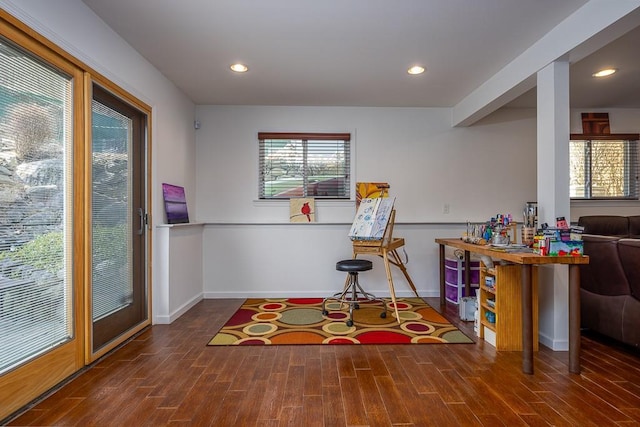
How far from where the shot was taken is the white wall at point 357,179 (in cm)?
428

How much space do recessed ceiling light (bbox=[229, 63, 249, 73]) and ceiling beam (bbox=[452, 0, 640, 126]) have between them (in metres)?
2.51

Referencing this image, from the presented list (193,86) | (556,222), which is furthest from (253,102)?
(556,222)

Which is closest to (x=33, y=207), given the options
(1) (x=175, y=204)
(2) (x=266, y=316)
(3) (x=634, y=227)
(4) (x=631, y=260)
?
(1) (x=175, y=204)

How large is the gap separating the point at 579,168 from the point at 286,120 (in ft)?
13.2

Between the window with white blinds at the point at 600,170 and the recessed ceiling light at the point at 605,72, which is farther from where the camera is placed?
the window with white blinds at the point at 600,170

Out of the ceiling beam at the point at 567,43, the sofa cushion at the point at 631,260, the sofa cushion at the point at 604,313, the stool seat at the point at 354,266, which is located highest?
the ceiling beam at the point at 567,43

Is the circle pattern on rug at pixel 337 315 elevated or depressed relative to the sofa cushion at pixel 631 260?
depressed

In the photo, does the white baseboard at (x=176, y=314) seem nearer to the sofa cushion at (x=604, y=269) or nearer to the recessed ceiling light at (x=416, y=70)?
the recessed ceiling light at (x=416, y=70)

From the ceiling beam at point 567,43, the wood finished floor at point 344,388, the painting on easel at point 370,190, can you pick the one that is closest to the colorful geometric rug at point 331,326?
the wood finished floor at point 344,388

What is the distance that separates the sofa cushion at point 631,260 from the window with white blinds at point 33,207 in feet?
12.8

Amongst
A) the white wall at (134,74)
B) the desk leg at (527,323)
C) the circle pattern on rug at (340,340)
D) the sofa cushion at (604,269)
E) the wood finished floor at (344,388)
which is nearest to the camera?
the wood finished floor at (344,388)

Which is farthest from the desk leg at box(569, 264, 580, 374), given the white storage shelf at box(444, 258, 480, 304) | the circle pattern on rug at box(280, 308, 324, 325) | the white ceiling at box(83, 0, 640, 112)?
the circle pattern on rug at box(280, 308, 324, 325)

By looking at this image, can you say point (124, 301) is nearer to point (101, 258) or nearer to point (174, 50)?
point (101, 258)

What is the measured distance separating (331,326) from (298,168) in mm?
2092
